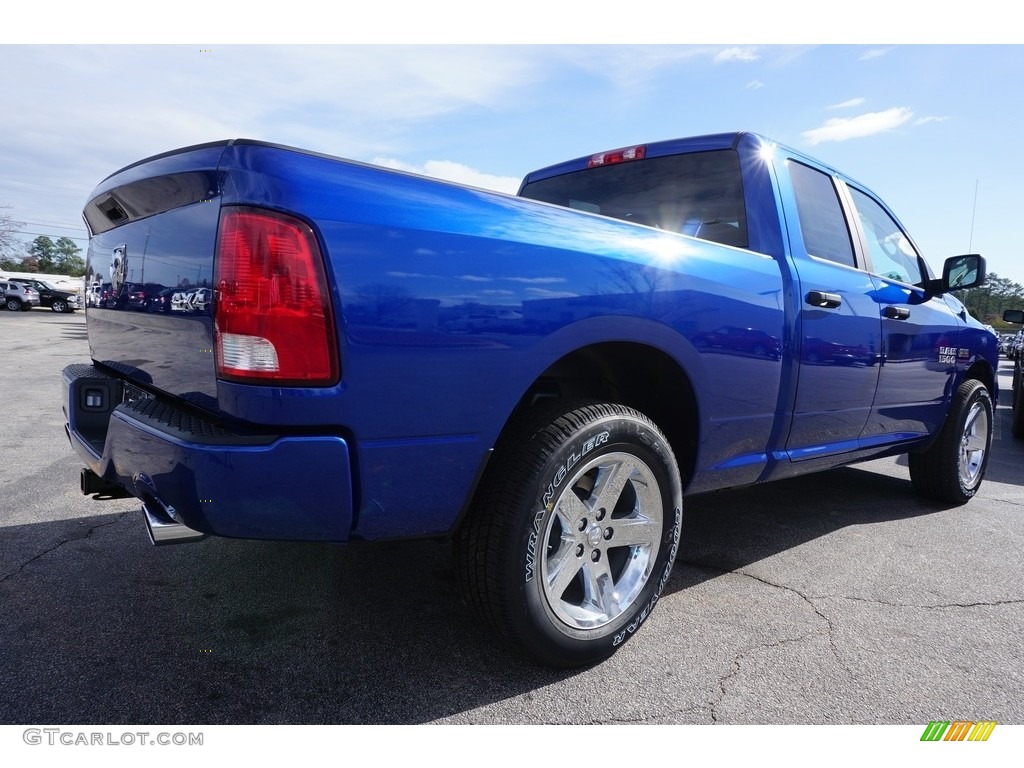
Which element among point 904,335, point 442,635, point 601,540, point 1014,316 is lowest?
point 442,635

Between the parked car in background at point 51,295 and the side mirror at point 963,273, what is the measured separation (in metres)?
38.2

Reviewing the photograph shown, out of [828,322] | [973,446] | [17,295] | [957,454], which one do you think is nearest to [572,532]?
[828,322]

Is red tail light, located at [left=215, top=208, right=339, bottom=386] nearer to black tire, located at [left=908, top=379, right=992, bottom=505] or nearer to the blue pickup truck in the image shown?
the blue pickup truck

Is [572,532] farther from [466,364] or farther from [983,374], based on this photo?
[983,374]

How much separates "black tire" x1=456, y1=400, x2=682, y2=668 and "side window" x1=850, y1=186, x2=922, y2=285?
211 cm

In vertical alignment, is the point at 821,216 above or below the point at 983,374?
above

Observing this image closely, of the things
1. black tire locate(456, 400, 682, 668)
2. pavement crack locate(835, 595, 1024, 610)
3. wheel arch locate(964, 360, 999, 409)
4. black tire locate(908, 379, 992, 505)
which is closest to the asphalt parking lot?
pavement crack locate(835, 595, 1024, 610)

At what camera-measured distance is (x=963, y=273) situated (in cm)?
396

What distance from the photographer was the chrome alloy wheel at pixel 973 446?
168 inches

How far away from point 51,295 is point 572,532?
38818 millimetres

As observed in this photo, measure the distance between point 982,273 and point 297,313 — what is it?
4035 mm

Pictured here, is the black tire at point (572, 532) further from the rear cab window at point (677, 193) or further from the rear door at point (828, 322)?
the rear cab window at point (677, 193)

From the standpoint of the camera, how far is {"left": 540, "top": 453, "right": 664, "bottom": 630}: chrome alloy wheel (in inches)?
83.0

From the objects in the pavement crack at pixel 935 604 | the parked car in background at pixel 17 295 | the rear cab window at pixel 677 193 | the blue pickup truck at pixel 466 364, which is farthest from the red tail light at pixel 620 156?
the parked car in background at pixel 17 295
